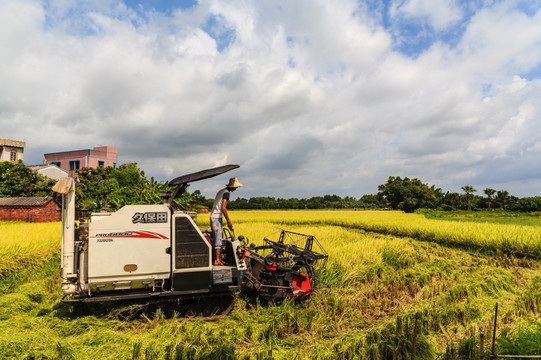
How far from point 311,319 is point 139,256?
2.89 m

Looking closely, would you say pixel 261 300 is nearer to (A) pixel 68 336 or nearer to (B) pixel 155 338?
(B) pixel 155 338

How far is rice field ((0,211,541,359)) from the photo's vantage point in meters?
4.15

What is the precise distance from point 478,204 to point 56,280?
256 feet

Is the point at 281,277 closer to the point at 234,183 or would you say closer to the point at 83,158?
the point at 234,183

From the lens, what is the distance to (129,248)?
4.95 meters

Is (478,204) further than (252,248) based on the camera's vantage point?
Yes

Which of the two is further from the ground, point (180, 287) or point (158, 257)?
point (158, 257)

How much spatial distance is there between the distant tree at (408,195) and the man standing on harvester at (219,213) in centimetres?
5615

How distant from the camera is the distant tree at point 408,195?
188 feet

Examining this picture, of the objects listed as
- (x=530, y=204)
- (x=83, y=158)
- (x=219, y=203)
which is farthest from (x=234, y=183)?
(x=530, y=204)

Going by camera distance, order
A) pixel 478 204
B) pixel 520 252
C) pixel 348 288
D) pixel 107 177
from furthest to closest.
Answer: pixel 478 204
pixel 107 177
pixel 520 252
pixel 348 288

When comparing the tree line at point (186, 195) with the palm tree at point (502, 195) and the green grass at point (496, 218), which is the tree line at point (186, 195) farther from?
the green grass at point (496, 218)

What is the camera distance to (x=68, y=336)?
4.79m

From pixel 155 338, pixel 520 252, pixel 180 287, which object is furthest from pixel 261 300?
pixel 520 252
